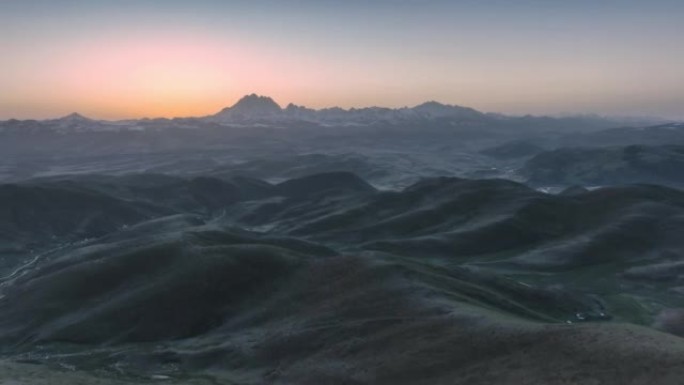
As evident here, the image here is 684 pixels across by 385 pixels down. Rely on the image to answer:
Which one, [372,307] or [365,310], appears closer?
[365,310]

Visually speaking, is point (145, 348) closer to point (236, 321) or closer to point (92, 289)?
point (236, 321)

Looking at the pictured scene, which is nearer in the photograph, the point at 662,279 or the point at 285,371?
the point at 285,371

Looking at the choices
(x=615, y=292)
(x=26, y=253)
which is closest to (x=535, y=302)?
(x=615, y=292)

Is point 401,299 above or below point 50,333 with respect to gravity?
above

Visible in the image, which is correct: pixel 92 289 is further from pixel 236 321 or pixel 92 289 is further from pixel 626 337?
pixel 626 337

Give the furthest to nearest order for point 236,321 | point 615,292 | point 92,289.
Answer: point 615,292
point 92,289
point 236,321

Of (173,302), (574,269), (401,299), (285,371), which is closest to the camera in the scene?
(285,371)

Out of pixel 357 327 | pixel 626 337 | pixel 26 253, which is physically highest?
pixel 626 337

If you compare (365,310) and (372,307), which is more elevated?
(372,307)

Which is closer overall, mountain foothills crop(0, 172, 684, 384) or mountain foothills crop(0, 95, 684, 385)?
mountain foothills crop(0, 95, 684, 385)

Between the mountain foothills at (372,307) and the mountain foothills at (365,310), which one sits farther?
the mountain foothills at (372,307)

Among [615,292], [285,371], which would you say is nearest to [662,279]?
[615,292]
